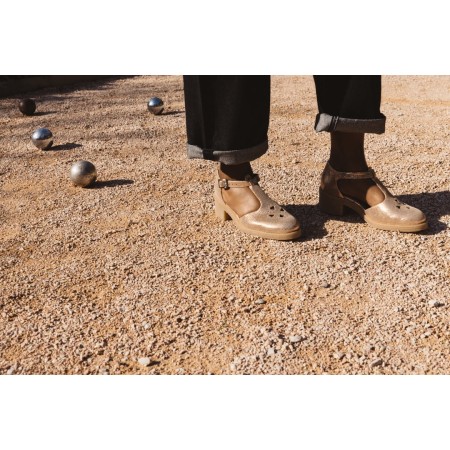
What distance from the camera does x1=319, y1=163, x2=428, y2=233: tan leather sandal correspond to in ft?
7.95

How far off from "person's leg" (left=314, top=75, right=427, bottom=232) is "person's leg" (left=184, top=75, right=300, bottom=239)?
27 cm

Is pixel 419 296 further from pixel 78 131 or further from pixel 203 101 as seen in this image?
pixel 78 131

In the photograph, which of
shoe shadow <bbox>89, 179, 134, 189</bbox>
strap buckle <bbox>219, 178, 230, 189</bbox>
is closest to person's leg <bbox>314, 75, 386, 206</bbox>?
strap buckle <bbox>219, 178, 230, 189</bbox>

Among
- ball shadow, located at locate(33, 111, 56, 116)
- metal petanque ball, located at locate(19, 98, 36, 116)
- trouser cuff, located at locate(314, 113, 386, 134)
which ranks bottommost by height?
ball shadow, located at locate(33, 111, 56, 116)

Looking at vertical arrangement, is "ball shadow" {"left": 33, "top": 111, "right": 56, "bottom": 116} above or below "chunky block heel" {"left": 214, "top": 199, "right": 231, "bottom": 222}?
below

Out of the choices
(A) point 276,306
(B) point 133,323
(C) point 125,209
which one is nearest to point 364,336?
(A) point 276,306

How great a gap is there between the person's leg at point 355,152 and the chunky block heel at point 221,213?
0.47 meters

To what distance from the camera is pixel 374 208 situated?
249 cm

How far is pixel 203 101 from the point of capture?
236cm

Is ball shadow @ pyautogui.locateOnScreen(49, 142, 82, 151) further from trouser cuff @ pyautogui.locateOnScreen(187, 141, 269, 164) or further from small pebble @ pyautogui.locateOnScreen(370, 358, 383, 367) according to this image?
small pebble @ pyautogui.locateOnScreen(370, 358, 383, 367)

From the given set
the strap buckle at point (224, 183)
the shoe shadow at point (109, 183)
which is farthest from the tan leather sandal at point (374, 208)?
the shoe shadow at point (109, 183)

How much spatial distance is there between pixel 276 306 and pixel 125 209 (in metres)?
1.20

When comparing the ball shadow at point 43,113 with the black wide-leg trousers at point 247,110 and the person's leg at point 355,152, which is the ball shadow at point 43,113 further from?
the person's leg at point 355,152

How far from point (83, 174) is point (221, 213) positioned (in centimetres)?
93
